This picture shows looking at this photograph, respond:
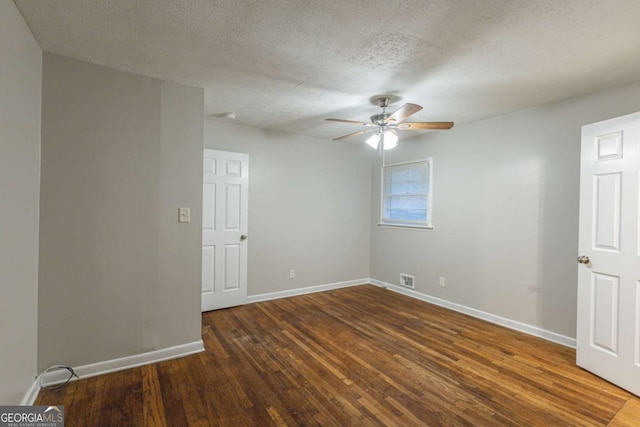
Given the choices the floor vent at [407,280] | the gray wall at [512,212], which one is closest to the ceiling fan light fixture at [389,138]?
the gray wall at [512,212]

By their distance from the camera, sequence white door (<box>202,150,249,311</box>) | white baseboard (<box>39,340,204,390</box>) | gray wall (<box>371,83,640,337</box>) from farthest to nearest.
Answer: white door (<box>202,150,249,311</box>) → gray wall (<box>371,83,640,337</box>) → white baseboard (<box>39,340,204,390</box>)

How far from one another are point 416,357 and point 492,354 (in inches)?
28.3

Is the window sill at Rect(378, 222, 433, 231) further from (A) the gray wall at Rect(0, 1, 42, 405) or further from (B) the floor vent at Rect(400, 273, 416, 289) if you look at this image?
(A) the gray wall at Rect(0, 1, 42, 405)

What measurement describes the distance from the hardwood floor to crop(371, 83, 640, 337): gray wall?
480 mm

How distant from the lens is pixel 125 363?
2.43m

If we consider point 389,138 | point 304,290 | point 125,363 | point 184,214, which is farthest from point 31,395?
point 389,138

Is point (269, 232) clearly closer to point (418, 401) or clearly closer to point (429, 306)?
point (429, 306)

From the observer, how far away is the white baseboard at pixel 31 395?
73.8 inches

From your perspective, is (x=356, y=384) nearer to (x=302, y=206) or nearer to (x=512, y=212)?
(x=512, y=212)

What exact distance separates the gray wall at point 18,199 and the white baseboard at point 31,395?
0.16 feet

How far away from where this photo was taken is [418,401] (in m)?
2.05

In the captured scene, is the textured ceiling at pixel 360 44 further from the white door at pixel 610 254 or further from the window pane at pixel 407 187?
the window pane at pixel 407 187

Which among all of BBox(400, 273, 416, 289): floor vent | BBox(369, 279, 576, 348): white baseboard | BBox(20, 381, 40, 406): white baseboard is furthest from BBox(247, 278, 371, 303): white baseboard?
BBox(20, 381, 40, 406): white baseboard

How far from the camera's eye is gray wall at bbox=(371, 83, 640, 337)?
9.49 ft
